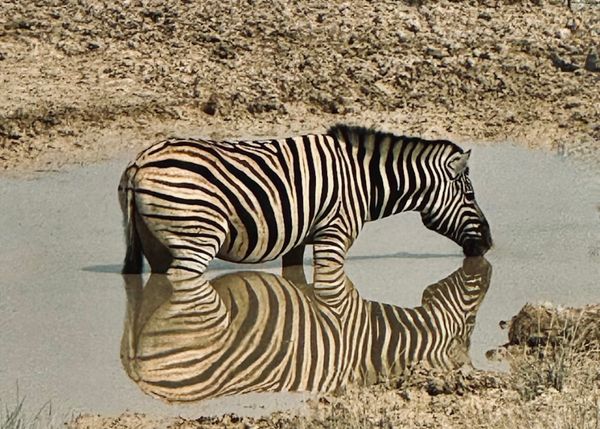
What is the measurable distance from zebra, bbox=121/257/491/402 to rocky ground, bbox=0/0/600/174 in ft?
→ 9.26

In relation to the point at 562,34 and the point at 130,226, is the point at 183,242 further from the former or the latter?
the point at 562,34

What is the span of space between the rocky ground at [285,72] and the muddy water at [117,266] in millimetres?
560

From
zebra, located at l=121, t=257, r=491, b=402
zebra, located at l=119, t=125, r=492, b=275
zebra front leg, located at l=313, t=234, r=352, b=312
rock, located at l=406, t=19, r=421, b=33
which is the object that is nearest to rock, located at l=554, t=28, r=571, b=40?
rock, located at l=406, t=19, r=421, b=33

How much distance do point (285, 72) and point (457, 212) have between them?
311 cm

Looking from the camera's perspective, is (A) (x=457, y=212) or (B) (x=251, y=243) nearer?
(B) (x=251, y=243)

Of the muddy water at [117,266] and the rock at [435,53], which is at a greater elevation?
the rock at [435,53]

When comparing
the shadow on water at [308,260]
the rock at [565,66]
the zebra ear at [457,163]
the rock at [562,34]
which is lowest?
the shadow on water at [308,260]

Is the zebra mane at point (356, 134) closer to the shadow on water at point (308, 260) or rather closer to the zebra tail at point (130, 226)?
the shadow on water at point (308, 260)

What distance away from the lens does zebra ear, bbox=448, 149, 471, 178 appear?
11.5 m

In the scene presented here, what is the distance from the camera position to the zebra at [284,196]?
1054 cm

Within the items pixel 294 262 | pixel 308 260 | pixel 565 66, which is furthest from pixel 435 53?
pixel 294 262

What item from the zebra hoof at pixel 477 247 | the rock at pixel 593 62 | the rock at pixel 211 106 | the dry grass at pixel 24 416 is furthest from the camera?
the rock at pixel 593 62

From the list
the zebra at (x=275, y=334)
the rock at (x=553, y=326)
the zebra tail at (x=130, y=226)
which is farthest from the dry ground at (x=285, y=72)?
the rock at (x=553, y=326)

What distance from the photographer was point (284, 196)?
11.0 metres
